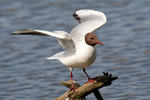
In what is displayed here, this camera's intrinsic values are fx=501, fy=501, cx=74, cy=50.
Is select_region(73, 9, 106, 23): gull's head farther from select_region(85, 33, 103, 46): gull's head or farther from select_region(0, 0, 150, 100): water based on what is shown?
select_region(0, 0, 150, 100): water

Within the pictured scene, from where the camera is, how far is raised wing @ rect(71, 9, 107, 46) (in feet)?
25.2

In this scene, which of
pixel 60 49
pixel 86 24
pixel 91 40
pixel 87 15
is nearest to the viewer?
pixel 91 40

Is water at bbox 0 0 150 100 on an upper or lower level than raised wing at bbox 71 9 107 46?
upper

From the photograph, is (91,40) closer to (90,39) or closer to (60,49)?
(90,39)

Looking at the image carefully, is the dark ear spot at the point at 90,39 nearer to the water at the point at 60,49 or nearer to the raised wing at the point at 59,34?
the raised wing at the point at 59,34

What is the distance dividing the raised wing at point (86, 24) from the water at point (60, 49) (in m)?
1.87

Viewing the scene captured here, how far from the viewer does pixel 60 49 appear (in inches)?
483

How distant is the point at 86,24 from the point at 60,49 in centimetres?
439

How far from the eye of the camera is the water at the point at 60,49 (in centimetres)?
1021

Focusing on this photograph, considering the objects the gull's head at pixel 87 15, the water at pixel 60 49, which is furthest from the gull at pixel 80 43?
the water at pixel 60 49

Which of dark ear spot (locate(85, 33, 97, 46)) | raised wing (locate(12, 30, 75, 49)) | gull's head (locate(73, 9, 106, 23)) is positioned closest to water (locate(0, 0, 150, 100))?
gull's head (locate(73, 9, 106, 23))

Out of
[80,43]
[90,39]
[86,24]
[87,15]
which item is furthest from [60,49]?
[90,39]

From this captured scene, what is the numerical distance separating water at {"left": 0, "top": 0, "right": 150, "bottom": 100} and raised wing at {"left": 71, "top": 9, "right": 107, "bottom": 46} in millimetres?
1866

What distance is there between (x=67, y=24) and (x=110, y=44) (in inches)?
66.4
